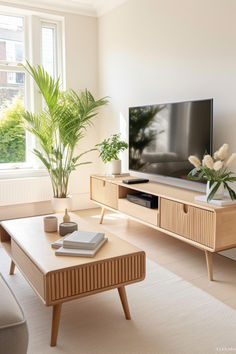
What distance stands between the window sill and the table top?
75.2 inches

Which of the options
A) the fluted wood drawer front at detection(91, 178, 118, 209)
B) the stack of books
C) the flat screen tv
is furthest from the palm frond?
the stack of books

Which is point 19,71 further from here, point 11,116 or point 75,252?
point 75,252

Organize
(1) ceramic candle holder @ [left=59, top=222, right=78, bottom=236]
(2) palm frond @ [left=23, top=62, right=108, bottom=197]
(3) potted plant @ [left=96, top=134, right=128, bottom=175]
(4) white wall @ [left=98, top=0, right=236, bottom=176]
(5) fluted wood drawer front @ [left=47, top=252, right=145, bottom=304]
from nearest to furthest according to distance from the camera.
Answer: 1. (5) fluted wood drawer front @ [left=47, top=252, right=145, bottom=304]
2. (1) ceramic candle holder @ [left=59, top=222, right=78, bottom=236]
3. (4) white wall @ [left=98, top=0, right=236, bottom=176]
4. (3) potted plant @ [left=96, top=134, right=128, bottom=175]
5. (2) palm frond @ [left=23, top=62, right=108, bottom=197]

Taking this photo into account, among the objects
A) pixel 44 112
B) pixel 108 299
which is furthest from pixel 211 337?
pixel 44 112

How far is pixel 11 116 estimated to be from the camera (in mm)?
4422

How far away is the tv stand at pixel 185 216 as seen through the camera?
2.46 metres

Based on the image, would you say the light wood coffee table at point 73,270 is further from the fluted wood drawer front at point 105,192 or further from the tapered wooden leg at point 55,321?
the fluted wood drawer front at point 105,192

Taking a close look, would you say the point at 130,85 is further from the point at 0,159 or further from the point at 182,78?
the point at 0,159

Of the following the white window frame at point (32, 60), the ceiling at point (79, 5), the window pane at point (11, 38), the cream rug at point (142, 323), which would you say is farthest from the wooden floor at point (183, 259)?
the ceiling at point (79, 5)

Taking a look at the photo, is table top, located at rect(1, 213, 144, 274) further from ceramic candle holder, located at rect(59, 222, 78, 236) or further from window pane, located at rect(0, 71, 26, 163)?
window pane, located at rect(0, 71, 26, 163)

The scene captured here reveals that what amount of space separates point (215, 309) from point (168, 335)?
0.43m

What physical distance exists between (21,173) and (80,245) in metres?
2.77

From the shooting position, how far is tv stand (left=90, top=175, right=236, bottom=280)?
8.07ft

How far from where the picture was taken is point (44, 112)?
4.33m
